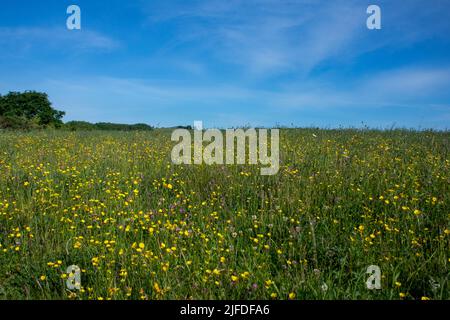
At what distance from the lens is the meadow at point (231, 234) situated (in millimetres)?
2793

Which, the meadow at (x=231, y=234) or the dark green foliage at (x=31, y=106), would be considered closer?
the meadow at (x=231, y=234)

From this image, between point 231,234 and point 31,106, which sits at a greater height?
point 31,106

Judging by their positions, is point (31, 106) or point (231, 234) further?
point (31, 106)

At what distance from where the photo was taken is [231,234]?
12.3 ft

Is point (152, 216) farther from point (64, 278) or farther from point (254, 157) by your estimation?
point (254, 157)

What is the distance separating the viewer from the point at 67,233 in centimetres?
382

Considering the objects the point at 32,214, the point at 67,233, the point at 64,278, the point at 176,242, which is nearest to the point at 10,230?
the point at 32,214

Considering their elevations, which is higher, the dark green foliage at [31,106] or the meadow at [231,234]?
the dark green foliage at [31,106]

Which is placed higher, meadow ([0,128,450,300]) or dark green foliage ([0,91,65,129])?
dark green foliage ([0,91,65,129])

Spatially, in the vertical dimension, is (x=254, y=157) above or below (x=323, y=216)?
above

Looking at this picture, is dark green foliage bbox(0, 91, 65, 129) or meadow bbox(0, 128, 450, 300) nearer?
meadow bbox(0, 128, 450, 300)

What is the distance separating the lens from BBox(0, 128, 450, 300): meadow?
2.79 metres
